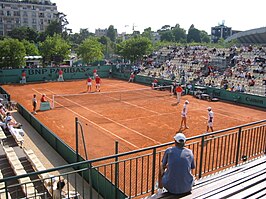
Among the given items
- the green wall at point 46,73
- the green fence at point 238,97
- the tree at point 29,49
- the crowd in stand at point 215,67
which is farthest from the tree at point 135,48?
the green fence at point 238,97

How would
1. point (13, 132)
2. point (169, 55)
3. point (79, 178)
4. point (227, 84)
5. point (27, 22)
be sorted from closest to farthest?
point (79, 178) < point (13, 132) < point (227, 84) < point (169, 55) < point (27, 22)

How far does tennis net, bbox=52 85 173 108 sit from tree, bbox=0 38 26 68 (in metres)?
16.0

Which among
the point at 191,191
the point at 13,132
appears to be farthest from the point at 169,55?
the point at 191,191

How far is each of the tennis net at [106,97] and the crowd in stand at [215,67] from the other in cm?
407

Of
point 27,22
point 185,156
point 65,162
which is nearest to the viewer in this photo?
point 185,156

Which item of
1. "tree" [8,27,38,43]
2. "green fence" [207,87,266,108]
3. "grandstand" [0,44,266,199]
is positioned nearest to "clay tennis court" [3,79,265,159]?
"grandstand" [0,44,266,199]

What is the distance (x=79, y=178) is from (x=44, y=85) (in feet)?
89.4

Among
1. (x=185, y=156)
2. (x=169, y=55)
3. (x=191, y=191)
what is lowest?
(x=191, y=191)

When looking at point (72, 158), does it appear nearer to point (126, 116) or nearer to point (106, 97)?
point (126, 116)

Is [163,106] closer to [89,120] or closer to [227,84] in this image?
[89,120]

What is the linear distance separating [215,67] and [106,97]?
18288mm

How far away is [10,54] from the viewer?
41.0 meters

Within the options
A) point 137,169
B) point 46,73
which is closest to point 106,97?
point 46,73

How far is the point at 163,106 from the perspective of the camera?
2517 cm
